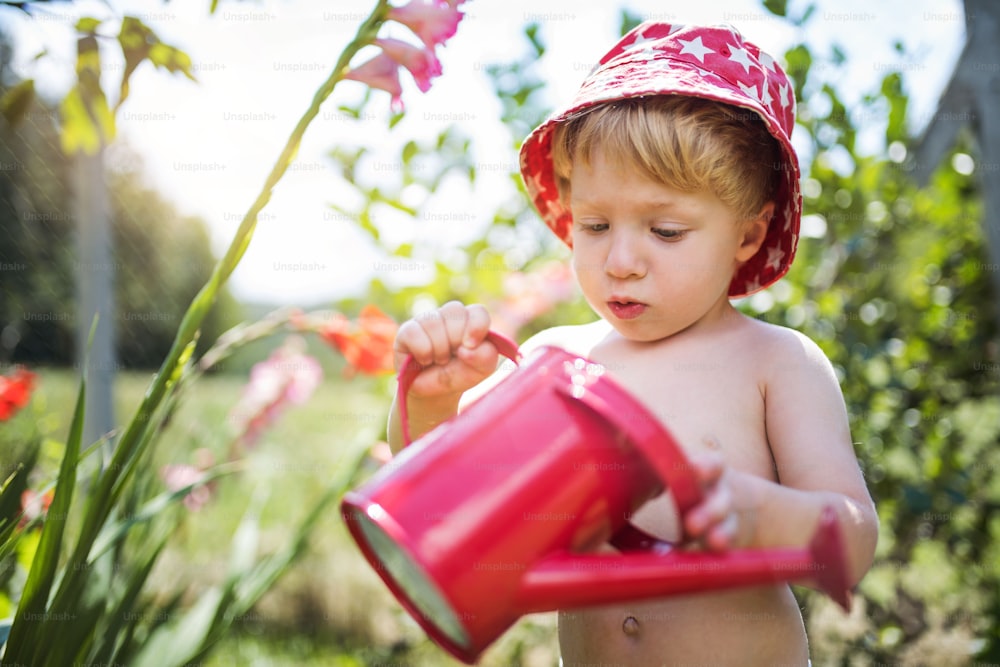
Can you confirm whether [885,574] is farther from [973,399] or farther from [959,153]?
[959,153]

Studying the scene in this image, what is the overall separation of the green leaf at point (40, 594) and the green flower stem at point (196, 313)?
3cm

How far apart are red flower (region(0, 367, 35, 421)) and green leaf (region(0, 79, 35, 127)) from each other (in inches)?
26.3

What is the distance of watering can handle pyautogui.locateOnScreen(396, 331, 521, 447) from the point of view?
2.73 feet

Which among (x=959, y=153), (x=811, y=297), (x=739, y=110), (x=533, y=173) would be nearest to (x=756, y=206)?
(x=739, y=110)

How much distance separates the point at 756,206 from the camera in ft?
3.35

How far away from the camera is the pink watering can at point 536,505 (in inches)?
22.6

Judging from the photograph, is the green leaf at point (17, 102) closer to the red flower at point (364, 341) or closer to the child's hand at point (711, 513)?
the red flower at point (364, 341)

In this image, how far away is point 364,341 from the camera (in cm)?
174

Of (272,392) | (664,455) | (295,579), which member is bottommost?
(295,579)

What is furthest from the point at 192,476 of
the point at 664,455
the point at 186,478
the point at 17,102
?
the point at 664,455

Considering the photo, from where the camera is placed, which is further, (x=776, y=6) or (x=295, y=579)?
(x=295, y=579)

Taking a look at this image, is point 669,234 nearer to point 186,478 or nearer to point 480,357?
point 480,357

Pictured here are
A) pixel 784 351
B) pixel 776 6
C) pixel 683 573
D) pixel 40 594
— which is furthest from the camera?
pixel 776 6

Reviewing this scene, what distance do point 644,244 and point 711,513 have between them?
398 mm
